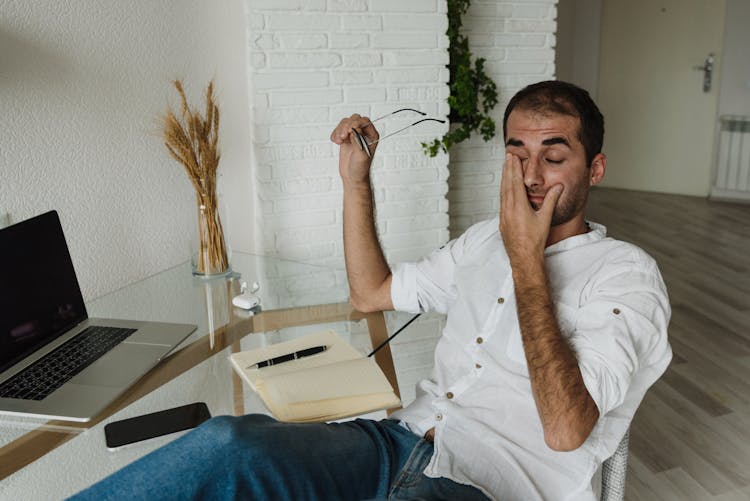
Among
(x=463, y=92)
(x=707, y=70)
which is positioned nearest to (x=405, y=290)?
(x=463, y=92)

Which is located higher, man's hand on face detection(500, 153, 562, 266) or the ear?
the ear

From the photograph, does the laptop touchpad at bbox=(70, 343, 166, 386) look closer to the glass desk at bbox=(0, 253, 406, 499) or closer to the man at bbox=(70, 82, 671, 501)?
the glass desk at bbox=(0, 253, 406, 499)

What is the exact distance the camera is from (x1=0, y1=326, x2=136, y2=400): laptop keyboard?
4.42 feet

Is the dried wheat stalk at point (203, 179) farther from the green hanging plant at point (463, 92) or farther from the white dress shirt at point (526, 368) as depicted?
the green hanging plant at point (463, 92)

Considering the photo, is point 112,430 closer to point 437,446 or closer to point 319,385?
point 319,385

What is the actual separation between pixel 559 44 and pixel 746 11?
1.47 m

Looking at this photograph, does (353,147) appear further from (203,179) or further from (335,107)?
(335,107)

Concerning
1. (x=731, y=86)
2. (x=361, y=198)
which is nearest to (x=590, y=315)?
(x=361, y=198)

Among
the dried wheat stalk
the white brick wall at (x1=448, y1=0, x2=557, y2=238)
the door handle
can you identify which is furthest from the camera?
the door handle

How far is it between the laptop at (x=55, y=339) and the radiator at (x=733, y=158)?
17.0ft

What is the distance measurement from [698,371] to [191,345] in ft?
7.19

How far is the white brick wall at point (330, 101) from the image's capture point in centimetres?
251

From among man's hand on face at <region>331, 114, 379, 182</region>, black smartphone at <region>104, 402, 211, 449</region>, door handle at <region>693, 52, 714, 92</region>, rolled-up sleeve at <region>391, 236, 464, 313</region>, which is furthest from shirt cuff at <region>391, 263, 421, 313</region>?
door handle at <region>693, 52, 714, 92</region>

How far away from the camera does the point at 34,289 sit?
1519 millimetres
